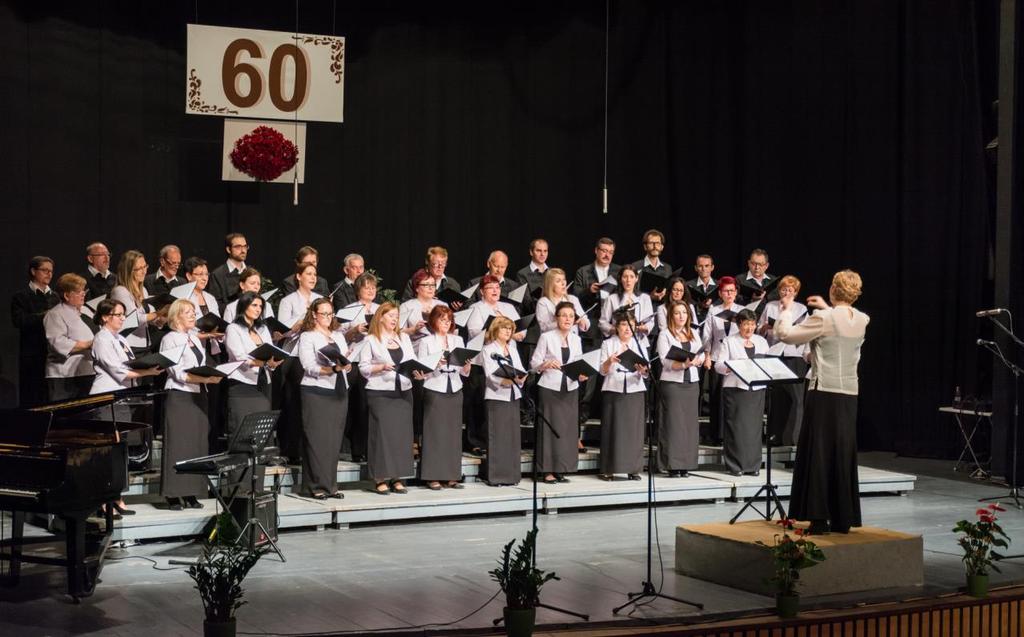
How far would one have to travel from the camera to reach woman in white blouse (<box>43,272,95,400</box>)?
8.38 m

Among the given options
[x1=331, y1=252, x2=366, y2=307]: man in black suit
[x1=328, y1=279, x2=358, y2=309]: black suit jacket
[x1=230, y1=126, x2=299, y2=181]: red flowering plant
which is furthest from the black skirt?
[x1=230, y1=126, x2=299, y2=181]: red flowering plant

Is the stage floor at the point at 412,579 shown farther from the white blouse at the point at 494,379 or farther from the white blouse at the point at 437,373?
the white blouse at the point at 437,373

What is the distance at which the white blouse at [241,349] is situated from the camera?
8.37m

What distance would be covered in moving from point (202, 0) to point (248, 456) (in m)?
5.65

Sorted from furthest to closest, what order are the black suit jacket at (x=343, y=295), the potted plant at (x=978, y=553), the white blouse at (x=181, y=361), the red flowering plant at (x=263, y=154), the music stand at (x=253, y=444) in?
the red flowering plant at (x=263, y=154), the black suit jacket at (x=343, y=295), the white blouse at (x=181, y=361), the music stand at (x=253, y=444), the potted plant at (x=978, y=553)

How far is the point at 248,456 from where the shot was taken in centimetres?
717

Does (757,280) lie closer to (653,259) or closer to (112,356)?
(653,259)

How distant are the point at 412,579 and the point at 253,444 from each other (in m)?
1.20

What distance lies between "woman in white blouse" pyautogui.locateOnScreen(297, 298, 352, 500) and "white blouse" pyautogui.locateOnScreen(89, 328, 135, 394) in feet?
3.90

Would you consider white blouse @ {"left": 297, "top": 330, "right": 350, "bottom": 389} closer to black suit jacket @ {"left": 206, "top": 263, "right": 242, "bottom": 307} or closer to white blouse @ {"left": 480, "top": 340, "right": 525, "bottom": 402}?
white blouse @ {"left": 480, "top": 340, "right": 525, "bottom": 402}

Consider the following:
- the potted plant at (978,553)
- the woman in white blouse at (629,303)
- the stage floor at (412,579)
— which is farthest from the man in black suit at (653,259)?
the potted plant at (978,553)

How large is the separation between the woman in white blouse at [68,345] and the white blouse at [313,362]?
4.57ft

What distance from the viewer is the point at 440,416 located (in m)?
9.01

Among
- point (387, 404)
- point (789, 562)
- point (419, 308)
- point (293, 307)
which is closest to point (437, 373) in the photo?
point (387, 404)
